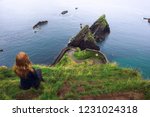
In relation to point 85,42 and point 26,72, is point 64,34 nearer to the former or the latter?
point 85,42

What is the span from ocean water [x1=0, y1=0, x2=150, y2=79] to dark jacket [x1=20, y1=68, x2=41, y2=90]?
46950 mm

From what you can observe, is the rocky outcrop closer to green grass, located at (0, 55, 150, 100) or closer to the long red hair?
green grass, located at (0, 55, 150, 100)

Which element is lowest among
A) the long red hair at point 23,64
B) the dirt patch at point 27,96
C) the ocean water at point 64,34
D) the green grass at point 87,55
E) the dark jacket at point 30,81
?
the ocean water at point 64,34

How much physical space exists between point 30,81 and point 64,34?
83552 mm

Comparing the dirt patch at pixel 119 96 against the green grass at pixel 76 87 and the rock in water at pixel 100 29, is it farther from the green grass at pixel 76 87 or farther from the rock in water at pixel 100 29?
the rock in water at pixel 100 29

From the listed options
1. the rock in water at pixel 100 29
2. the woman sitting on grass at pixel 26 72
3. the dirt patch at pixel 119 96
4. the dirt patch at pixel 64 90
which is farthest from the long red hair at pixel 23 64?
the rock in water at pixel 100 29

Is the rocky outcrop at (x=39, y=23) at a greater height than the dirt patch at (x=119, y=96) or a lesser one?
lesser

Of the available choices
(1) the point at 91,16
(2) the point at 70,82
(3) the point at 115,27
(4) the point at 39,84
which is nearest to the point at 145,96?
(2) the point at 70,82

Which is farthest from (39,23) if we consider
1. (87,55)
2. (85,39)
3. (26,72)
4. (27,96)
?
(26,72)

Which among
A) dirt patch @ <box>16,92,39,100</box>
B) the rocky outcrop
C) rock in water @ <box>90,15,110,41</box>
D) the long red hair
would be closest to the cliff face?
rock in water @ <box>90,15,110,41</box>

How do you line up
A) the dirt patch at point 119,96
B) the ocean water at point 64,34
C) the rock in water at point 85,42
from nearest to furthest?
the dirt patch at point 119,96, the ocean water at point 64,34, the rock in water at point 85,42

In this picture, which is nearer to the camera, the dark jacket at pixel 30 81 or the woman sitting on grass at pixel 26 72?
the woman sitting on grass at pixel 26 72

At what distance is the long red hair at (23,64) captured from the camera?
45.2 ft

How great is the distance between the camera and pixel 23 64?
46.6ft
